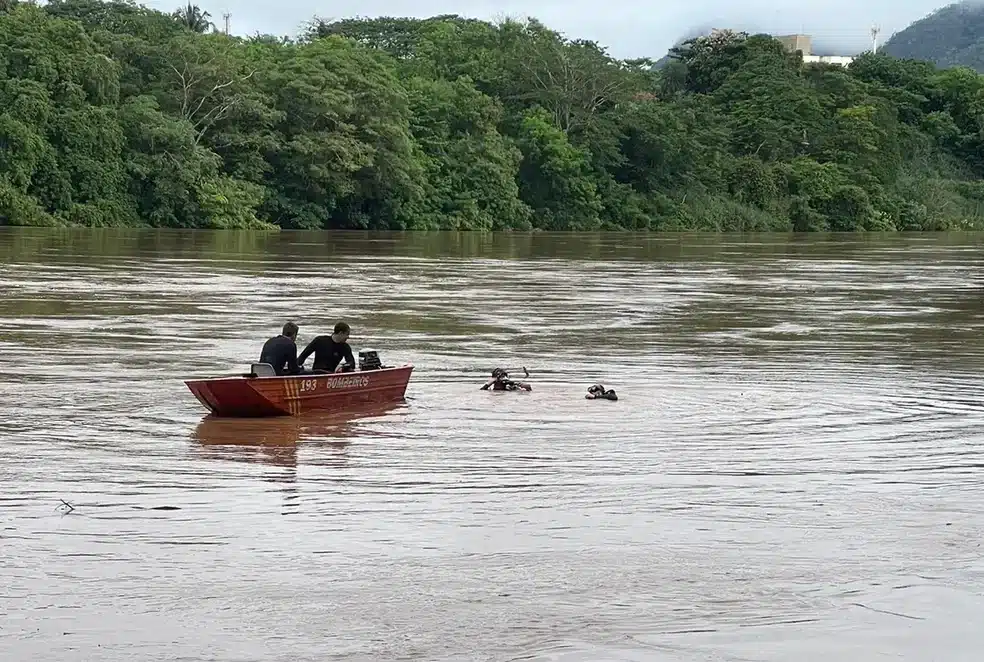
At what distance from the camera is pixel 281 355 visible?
57.6 feet

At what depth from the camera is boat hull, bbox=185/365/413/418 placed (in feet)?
55.2

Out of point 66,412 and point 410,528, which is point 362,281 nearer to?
point 66,412

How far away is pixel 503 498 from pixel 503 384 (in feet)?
22.1

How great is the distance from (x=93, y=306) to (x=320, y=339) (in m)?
14.2

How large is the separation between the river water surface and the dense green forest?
148 feet

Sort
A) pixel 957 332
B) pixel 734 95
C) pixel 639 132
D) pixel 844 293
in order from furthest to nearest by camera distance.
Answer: pixel 734 95
pixel 639 132
pixel 844 293
pixel 957 332

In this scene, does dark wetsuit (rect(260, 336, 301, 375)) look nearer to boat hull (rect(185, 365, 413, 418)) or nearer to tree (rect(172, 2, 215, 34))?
boat hull (rect(185, 365, 413, 418))

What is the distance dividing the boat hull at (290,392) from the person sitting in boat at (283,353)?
296 millimetres

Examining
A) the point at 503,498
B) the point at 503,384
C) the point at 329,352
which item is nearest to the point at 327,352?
A: the point at 329,352

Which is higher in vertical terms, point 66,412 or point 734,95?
point 734,95

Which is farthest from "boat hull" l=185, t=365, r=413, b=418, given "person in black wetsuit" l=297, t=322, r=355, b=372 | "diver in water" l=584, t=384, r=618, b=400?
"diver in water" l=584, t=384, r=618, b=400

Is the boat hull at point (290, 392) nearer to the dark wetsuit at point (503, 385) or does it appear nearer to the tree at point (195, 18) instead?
the dark wetsuit at point (503, 385)

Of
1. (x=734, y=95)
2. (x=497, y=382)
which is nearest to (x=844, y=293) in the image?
(x=497, y=382)

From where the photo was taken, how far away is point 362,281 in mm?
41938
